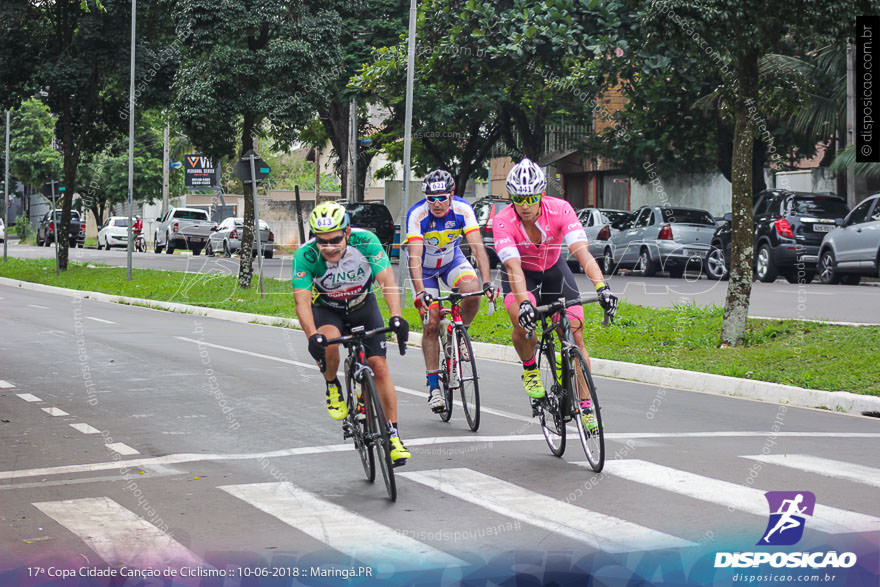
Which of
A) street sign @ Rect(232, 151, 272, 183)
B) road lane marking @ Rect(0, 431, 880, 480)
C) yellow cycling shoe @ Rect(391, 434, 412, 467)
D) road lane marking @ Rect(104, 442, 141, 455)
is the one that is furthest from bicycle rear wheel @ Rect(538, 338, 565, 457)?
street sign @ Rect(232, 151, 272, 183)

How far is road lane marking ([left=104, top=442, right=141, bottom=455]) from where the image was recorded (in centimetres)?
852

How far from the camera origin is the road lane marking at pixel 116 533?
5.64 m

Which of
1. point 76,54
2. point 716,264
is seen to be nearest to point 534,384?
point 716,264

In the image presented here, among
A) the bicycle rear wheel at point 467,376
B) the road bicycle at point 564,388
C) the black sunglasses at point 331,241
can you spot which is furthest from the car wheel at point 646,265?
the black sunglasses at point 331,241

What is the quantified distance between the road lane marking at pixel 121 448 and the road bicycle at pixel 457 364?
2.55m

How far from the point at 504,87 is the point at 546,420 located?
26.0m

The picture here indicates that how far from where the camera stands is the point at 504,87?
33.7 metres

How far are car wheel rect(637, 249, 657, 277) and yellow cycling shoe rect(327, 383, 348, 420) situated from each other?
2170cm

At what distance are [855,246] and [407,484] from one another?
17.6 metres

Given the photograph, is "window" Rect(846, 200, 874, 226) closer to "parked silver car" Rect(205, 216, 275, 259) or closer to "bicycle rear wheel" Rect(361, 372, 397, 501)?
"bicycle rear wheel" Rect(361, 372, 397, 501)

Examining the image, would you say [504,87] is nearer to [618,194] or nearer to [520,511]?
[618,194]

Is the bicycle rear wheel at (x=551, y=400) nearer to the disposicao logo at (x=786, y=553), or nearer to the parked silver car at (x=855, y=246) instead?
the disposicao logo at (x=786, y=553)

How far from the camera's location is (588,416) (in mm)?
7699

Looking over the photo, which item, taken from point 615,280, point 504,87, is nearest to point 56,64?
point 504,87
